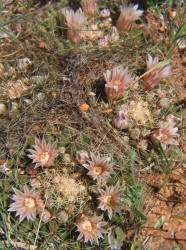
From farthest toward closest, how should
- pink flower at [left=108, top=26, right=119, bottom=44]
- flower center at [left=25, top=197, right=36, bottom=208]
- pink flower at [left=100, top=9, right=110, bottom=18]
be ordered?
pink flower at [left=100, top=9, right=110, bottom=18], pink flower at [left=108, top=26, right=119, bottom=44], flower center at [left=25, top=197, right=36, bottom=208]

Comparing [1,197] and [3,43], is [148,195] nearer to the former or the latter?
[1,197]

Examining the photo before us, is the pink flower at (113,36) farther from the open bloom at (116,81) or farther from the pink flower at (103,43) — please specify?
the open bloom at (116,81)

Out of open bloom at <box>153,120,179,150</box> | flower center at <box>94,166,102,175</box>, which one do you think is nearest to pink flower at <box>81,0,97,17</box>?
open bloom at <box>153,120,179,150</box>

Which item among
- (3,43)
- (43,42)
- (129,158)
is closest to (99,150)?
(129,158)

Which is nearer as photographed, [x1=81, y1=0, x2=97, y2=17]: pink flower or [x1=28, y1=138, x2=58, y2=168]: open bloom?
[x1=28, y1=138, x2=58, y2=168]: open bloom

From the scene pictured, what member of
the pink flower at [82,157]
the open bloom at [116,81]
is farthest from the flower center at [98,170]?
the open bloom at [116,81]

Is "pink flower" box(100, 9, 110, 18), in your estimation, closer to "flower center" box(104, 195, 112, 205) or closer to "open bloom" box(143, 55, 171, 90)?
"open bloom" box(143, 55, 171, 90)

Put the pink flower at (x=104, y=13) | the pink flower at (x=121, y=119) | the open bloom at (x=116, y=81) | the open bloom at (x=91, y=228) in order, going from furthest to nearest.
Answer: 1. the pink flower at (x=104, y=13)
2. the open bloom at (x=116, y=81)
3. the pink flower at (x=121, y=119)
4. the open bloom at (x=91, y=228)
